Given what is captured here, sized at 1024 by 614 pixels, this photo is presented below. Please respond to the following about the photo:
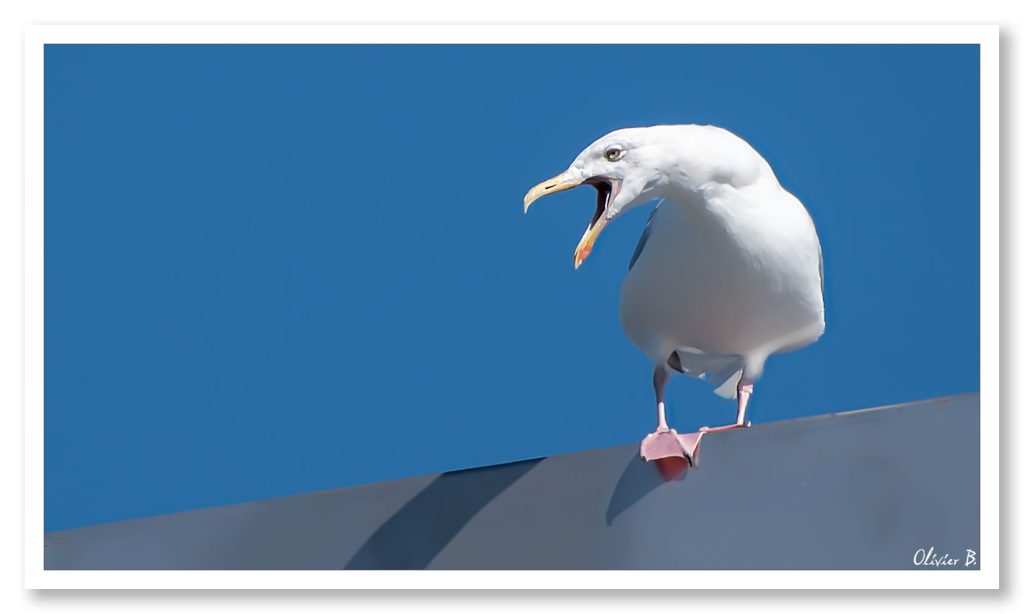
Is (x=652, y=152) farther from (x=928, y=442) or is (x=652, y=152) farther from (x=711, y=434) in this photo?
(x=928, y=442)

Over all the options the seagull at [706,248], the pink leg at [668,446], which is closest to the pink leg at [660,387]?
the seagull at [706,248]

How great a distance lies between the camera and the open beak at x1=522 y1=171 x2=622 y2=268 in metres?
5.51

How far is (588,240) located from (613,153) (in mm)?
369

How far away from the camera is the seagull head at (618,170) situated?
563cm

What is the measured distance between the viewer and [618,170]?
563 centimetres
